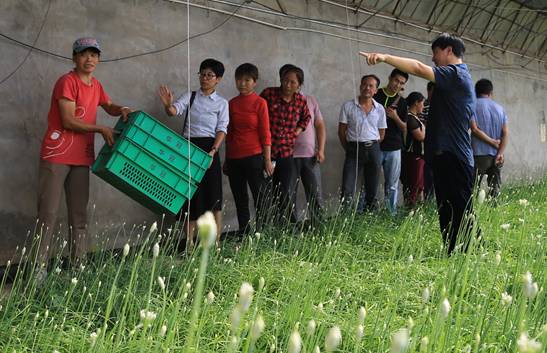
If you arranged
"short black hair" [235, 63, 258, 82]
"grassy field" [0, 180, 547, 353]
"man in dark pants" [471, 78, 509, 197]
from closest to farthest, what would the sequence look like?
1. "grassy field" [0, 180, 547, 353]
2. "short black hair" [235, 63, 258, 82]
3. "man in dark pants" [471, 78, 509, 197]

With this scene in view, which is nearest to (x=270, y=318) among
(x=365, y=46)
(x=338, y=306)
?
(x=338, y=306)

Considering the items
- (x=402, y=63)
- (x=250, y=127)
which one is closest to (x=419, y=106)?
(x=250, y=127)

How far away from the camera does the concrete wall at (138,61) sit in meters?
4.23

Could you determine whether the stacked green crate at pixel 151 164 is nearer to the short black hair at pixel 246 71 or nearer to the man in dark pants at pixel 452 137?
the short black hair at pixel 246 71

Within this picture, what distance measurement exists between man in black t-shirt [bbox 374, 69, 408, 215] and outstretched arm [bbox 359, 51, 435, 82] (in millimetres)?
2354

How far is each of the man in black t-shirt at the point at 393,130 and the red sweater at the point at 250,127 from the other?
1.68 metres

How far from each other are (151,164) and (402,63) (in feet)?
5.13

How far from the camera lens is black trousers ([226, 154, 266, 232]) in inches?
183

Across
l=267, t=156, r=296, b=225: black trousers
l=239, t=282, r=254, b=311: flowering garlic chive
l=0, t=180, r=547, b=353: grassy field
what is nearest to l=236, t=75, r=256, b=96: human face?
l=267, t=156, r=296, b=225: black trousers

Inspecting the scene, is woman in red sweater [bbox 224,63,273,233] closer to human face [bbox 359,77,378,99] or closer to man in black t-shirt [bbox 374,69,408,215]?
human face [bbox 359,77,378,99]

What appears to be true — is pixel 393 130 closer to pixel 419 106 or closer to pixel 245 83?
pixel 419 106

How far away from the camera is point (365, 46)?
282 inches

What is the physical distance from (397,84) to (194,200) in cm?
245

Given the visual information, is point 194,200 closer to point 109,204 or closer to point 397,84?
point 109,204
